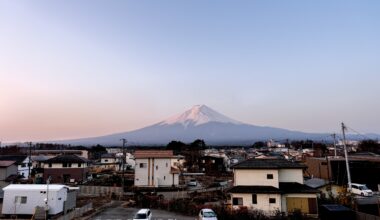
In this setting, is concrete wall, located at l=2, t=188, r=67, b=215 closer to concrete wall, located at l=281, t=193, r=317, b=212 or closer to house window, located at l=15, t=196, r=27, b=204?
house window, located at l=15, t=196, r=27, b=204

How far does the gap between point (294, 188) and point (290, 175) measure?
1.70 m

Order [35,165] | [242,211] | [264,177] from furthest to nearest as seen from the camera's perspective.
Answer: [35,165]
[264,177]
[242,211]

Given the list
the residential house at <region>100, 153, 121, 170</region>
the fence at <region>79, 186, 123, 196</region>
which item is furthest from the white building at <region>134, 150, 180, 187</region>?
the residential house at <region>100, 153, 121, 170</region>

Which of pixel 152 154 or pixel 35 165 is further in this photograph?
pixel 35 165

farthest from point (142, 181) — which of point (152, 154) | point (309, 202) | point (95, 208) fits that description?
point (309, 202)

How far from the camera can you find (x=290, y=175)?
2422cm

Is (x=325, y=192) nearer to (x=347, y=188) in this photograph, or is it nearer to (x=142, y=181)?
(x=347, y=188)

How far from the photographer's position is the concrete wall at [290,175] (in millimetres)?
24094

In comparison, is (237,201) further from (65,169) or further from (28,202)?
(65,169)

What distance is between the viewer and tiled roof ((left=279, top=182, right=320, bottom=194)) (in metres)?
22.0

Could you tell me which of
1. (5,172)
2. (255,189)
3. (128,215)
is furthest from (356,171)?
(5,172)

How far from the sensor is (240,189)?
22.6 m

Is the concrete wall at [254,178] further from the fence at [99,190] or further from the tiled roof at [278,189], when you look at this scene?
the fence at [99,190]

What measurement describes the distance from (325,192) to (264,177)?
9721 mm
